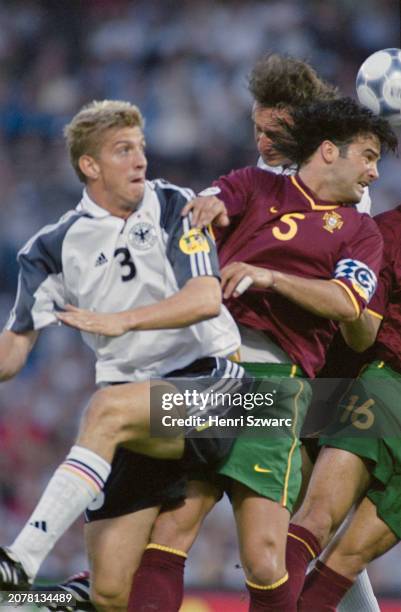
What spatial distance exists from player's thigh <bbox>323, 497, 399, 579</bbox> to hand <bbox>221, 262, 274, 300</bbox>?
3.56ft

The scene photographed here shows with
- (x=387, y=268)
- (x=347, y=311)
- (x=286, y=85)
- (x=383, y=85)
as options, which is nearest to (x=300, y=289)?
(x=347, y=311)

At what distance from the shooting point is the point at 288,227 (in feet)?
13.6

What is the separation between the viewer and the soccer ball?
4.60 metres

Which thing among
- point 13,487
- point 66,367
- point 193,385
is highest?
point 193,385

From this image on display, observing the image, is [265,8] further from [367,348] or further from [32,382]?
[367,348]

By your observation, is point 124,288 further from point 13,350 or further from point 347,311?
point 347,311

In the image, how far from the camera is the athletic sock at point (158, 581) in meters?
3.93

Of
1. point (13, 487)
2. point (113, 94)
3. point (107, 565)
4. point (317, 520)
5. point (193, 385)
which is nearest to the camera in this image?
point (193, 385)

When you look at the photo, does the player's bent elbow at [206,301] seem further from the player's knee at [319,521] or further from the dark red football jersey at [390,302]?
the player's knee at [319,521]

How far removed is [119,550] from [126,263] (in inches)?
39.2

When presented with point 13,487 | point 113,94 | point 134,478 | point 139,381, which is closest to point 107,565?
point 134,478

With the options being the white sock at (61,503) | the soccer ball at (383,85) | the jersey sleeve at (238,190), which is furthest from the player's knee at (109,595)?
the soccer ball at (383,85)

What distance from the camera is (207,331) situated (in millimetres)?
3926

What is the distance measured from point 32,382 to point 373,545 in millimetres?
4299
